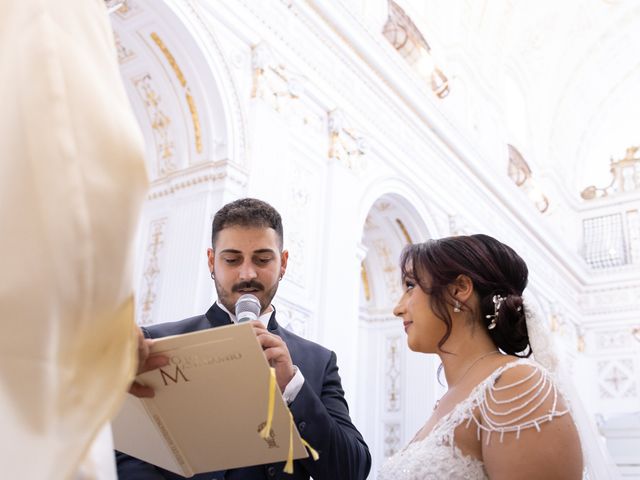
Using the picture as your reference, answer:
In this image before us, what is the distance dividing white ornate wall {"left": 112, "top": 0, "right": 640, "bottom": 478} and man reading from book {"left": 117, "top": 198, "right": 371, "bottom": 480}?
3160 mm

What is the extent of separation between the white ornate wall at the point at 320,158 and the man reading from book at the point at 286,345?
3.16 metres

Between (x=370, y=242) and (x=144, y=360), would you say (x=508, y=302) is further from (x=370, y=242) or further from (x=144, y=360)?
(x=370, y=242)

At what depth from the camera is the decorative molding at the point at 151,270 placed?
5625 mm

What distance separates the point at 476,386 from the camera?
6.41 feet

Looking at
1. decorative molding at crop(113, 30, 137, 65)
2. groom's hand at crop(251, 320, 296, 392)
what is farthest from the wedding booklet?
decorative molding at crop(113, 30, 137, 65)

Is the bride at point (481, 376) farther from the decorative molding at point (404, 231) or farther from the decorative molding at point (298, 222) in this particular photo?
the decorative molding at point (404, 231)

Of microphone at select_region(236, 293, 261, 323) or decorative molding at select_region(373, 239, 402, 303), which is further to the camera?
decorative molding at select_region(373, 239, 402, 303)

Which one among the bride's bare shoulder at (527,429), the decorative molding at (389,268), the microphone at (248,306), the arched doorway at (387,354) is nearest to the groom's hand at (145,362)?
the microphone at (248,306)

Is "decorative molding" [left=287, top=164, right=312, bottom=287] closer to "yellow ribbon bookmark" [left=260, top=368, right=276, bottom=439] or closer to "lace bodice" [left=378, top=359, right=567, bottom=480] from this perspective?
"lace bodice" [left=378, top=359, right=567, bottom=480]

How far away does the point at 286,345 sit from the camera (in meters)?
1.82

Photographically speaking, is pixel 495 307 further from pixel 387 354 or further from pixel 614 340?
pixel 614 340

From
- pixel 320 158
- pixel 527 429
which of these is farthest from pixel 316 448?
pixel 320 158

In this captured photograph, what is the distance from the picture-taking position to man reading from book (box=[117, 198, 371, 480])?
67.5 inches

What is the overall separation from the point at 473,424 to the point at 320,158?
18.2ft
